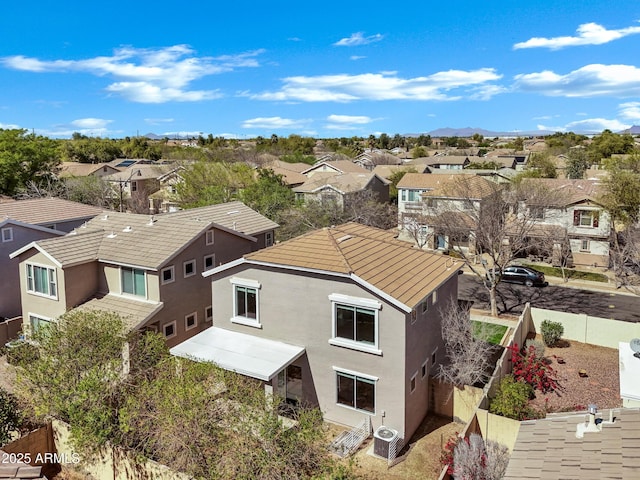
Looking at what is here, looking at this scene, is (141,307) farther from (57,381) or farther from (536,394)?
(536,394)

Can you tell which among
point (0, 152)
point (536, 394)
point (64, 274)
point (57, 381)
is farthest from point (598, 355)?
point (0, 152)

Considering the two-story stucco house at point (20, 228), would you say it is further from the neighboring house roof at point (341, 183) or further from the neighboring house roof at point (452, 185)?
the neighboring house roof at point (341, 183)

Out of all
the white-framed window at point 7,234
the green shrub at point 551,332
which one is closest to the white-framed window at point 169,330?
the white-framed window at point 7,234

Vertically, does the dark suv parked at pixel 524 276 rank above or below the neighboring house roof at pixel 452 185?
below

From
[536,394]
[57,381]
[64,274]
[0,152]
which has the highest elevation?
[0,152]

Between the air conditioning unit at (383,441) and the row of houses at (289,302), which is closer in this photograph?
the air conditioning unit at (383,441)

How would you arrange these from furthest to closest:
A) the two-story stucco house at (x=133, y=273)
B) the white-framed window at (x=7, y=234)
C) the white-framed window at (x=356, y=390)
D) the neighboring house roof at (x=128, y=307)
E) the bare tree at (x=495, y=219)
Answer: the bare tree at (x=495, y=219) < the white-framed window at (x=7, y=234) < the two-story stucco house at (x=133, y=273) < the neighboring house roof at (x=128, y=307) < the white-framed window at (x=356, y=390)
